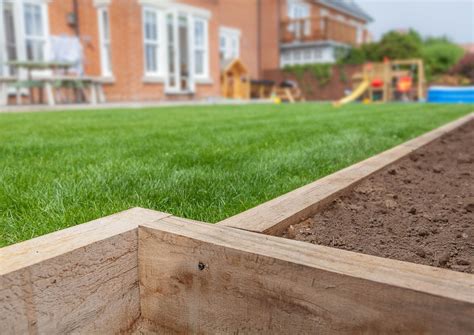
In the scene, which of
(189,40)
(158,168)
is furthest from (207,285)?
(189,40)

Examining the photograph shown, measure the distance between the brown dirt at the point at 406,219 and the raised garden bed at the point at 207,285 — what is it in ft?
0.88

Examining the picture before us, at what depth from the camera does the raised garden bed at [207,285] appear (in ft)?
2.97

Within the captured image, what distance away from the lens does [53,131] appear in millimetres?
4449

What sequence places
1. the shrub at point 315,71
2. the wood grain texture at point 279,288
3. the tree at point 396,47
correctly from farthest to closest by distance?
the tree at point 396,47 < the shrub at point 315,71 < the wood grain texture at point 279,288

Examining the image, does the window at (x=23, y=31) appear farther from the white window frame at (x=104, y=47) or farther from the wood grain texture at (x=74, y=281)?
the wood grain texture at (x=74, y=281)

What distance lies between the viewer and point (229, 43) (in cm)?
1878

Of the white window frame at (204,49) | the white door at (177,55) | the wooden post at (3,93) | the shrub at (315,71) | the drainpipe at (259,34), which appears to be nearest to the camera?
the wooden post at (3,93)

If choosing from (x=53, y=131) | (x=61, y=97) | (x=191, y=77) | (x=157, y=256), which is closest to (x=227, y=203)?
(x=157, y=256)

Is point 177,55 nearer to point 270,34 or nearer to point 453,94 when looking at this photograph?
point 453,94

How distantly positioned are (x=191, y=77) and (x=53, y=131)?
968 cm

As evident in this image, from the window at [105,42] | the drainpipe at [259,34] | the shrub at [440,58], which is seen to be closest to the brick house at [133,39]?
the window at [105,42]

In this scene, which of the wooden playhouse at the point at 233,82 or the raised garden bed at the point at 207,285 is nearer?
the raised garden bed at the point at 207,285

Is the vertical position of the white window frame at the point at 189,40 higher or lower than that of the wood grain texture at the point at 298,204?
higher

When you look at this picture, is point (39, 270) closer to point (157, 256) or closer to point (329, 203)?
point (157, 256)
